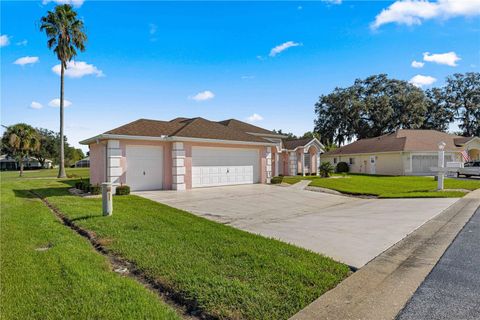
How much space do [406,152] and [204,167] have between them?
23.3 metres

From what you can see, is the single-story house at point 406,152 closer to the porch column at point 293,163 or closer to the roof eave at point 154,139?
the porch column at point 293,163

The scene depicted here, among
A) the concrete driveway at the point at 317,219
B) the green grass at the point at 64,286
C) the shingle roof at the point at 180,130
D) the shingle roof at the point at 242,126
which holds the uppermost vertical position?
the shingle roof at the point at 242,126

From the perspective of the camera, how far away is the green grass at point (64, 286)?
3268 mm

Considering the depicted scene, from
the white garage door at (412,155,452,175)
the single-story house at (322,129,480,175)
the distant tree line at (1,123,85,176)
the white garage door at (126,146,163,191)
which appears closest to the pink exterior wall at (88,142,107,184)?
the white garage door at (126,146,163,191)

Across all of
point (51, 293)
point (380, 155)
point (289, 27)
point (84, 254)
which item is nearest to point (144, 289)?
point (51, 293)

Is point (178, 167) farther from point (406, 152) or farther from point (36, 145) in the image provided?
point (36, 145)

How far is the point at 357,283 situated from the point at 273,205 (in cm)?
769

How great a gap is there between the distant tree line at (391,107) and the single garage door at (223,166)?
1365 inches

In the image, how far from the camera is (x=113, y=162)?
14.4 metres

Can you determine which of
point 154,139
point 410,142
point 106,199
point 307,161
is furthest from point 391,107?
point 106,199

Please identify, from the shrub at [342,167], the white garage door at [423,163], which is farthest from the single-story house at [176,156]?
the white garage door at [423,163]

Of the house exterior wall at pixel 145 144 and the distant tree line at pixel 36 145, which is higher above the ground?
the distant tree line at pixel 36 145

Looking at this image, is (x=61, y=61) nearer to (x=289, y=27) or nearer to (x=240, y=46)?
(x=240, y=46)

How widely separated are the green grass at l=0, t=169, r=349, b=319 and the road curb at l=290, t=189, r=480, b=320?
0.64 feet
